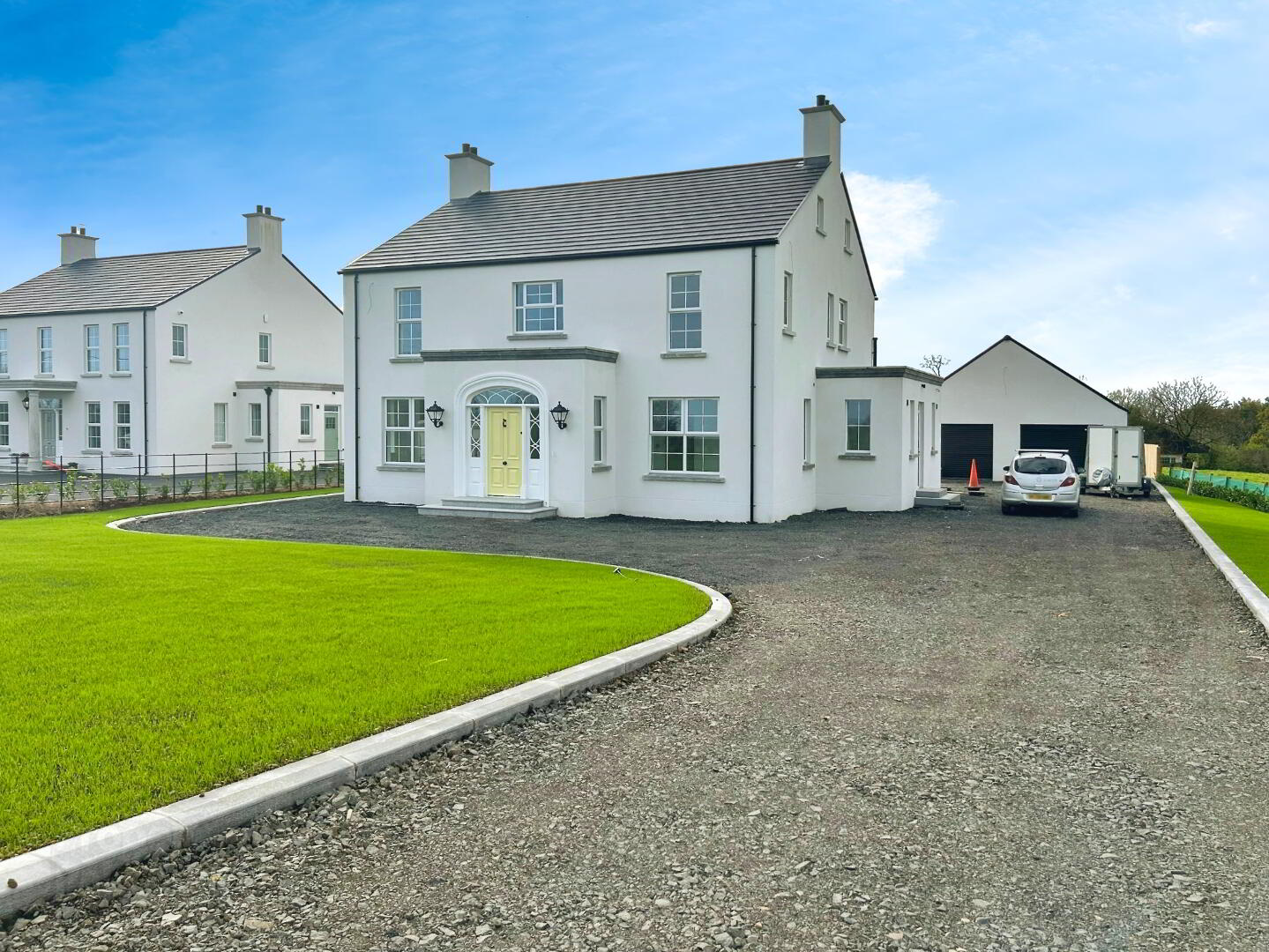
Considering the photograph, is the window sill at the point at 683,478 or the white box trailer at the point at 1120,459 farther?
the white box trailer at the point at 1120,459

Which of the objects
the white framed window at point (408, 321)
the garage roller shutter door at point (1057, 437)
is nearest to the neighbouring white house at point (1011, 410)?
the garage roller shutter door at point (1057, 437)

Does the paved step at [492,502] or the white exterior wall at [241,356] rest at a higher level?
the white exterior wall at [241,356]

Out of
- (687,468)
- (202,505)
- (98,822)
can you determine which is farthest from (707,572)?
(202,505)

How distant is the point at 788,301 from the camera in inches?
902

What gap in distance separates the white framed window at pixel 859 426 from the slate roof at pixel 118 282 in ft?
85.0

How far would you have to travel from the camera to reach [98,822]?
493 centimetres

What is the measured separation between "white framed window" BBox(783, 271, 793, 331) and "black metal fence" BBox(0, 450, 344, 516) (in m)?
14.7

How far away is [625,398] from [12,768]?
18.5m

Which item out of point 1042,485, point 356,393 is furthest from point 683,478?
point 356,393

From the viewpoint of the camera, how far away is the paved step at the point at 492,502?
22.3 meters

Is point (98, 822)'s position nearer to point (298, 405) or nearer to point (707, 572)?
point (707, 572)

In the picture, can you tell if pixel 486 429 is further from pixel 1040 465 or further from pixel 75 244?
pixel 75 244

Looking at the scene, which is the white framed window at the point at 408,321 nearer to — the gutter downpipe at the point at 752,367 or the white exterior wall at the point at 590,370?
the white exterior wall at the point at 590,370

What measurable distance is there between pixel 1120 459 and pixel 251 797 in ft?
105
